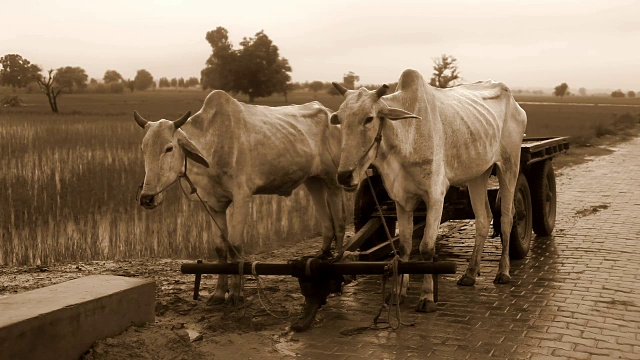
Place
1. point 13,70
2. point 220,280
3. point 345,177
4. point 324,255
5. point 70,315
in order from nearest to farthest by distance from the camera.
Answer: point 70,315
point 345,177
point 324,255
point 220,280
point 13,70

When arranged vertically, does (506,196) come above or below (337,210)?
above

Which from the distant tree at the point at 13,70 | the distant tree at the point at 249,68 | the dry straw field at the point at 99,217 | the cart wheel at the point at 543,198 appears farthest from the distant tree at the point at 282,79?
the cart wheel at the point at 543,198

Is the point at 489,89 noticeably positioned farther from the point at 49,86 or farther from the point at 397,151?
the point at 49,86

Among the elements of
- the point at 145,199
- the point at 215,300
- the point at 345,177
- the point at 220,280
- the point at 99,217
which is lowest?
the point at 99,217

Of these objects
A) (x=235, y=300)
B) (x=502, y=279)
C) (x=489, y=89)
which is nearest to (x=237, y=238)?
(x=235, y=300)

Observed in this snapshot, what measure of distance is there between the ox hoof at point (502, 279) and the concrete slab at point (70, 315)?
11.3 feet

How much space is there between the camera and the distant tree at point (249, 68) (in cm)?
6481

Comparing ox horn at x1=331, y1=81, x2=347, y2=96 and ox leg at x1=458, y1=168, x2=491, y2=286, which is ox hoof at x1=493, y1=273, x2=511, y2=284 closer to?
ox leg at x1=458, y1=168, x2=491, y2=286

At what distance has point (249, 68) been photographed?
65062mm

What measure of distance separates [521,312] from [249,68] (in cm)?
6096

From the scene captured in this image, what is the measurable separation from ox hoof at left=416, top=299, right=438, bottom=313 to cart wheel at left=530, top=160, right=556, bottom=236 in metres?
3.36

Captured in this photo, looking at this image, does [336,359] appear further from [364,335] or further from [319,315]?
[319,315]

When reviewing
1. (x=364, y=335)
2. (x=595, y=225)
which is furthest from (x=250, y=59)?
(x=364, y=335)

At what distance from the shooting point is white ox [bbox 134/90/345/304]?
531 centimetres
